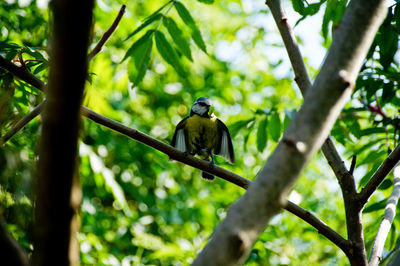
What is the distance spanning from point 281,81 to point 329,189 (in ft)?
5.37

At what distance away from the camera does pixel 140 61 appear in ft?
8.92

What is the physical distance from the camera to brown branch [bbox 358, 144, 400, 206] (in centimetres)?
173

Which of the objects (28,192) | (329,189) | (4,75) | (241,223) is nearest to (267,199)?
(241,223)

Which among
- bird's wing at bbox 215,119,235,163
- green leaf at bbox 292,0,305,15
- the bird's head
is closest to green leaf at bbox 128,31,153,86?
green leaf at bbox 292,0,305,15

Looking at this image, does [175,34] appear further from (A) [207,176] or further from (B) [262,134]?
(A) [207,176]

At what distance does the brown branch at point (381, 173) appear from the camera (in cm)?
173

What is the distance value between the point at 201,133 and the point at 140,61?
4.88ft

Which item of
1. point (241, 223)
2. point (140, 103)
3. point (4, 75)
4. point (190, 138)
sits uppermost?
point (140, 103)

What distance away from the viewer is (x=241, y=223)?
895mm

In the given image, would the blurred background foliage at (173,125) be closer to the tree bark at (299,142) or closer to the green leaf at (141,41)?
the green leaf at (141,41)

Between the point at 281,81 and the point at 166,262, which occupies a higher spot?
the point at 281,81

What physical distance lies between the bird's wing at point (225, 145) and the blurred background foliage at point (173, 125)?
211 millimetres

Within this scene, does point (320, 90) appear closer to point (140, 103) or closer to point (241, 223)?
point (241, 223)

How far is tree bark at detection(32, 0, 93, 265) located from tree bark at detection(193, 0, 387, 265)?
28cm
